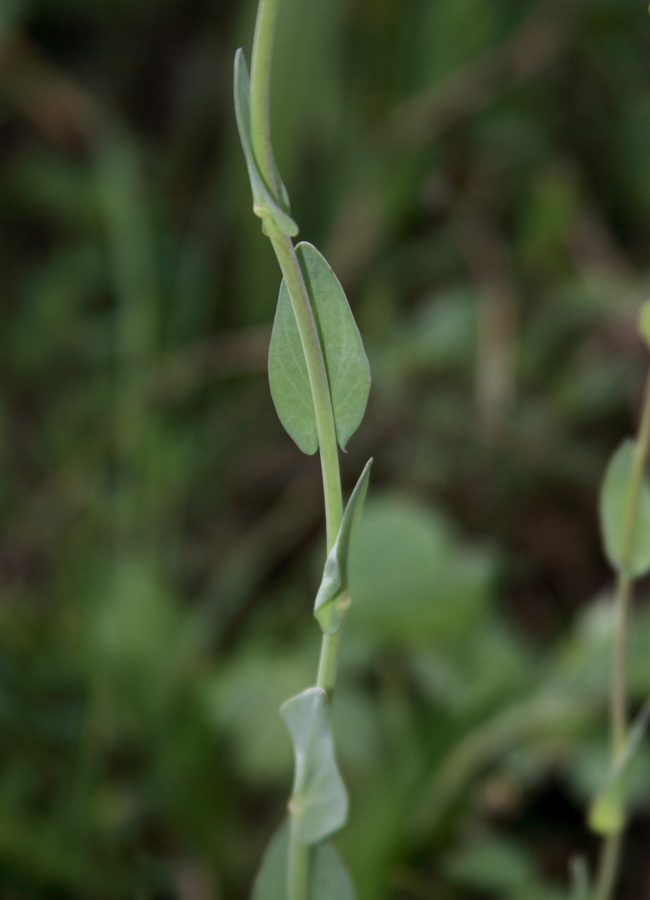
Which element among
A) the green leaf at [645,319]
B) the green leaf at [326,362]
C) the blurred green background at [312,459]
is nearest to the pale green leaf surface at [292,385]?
the green leaf at [326,362]

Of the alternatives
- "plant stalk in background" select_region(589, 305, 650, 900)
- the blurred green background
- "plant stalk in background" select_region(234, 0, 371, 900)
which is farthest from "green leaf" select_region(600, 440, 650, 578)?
the blurred green background

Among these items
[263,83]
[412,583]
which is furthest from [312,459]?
[263,83]

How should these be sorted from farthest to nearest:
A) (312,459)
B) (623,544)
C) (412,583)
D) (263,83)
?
(312,459) → (412,583) → (623,544) → (263,83)

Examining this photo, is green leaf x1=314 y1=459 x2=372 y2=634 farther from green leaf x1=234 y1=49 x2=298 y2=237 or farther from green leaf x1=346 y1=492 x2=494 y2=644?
green leaf x1=346 y1=492 x2=494 y2=644

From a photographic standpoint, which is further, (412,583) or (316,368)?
(412,583)

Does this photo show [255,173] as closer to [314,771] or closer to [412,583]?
[314,771]

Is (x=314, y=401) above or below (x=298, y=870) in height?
above

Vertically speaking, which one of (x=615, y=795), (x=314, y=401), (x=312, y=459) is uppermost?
(x=312, y=459)
